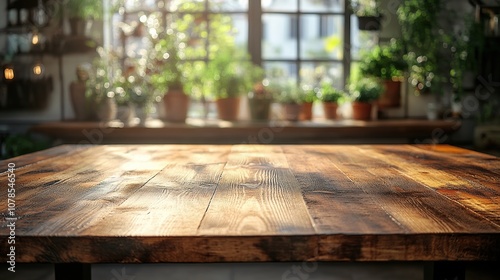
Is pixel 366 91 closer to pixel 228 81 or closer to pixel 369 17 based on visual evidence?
pixel 369 17

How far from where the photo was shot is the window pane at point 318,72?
5027 mm

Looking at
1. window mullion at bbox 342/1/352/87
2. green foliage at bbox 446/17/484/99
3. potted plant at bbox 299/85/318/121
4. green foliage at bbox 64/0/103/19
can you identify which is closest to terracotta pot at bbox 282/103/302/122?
potted plant at bbox 299/85/318/121

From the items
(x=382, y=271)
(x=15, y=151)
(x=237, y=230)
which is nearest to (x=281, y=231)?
(x=237, y=230)

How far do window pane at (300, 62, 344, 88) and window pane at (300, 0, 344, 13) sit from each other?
1.47ft

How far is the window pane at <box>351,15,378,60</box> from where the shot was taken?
499cm

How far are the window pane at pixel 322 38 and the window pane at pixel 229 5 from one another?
0.54 meters

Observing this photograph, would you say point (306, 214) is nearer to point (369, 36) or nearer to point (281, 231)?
point (281, 231)

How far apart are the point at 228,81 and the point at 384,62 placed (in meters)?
1.25

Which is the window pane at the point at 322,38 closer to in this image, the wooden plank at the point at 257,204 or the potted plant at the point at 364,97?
the potted plant at the point at 364,97

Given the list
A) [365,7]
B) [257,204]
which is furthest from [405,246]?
[365,7]

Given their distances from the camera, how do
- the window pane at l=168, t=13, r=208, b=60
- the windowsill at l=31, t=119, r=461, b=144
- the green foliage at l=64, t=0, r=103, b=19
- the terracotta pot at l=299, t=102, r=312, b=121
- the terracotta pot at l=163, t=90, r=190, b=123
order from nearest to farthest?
the windowsill at l=31, t=119, r=461, b=144 < the terracotta pot at l=163, t=90, r=190, b=123 < the green foliage at l=64, t=0, r=103, b=19 < the terracotta pot at l=299, t=102, r=312, b=121 < the window pane at l=168, t=13, r=208, b=60

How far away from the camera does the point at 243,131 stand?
4219 mm

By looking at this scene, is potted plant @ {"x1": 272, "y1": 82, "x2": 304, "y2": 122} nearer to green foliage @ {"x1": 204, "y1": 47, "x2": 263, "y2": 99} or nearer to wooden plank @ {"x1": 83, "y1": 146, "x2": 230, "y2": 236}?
green foliage @ {"x1": 204, "y1": 47, "x2": 263, "y2": 99}

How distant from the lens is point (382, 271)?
10.4 ft
